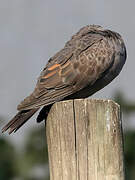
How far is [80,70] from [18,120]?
3.91 ft

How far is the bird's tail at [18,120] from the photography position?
229 inches

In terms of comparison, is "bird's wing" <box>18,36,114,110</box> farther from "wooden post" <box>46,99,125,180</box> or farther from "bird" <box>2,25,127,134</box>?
"wooden post" <box>46,99,125,180</box>

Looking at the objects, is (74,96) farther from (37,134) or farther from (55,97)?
(37,134)

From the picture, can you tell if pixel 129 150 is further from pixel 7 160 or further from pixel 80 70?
pixel 80 70

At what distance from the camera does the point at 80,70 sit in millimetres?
6754

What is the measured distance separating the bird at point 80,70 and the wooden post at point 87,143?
1.85m

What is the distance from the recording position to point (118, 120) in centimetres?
445

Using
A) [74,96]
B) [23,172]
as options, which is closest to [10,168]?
[23,172]

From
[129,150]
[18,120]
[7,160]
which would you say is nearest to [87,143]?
[18,120]

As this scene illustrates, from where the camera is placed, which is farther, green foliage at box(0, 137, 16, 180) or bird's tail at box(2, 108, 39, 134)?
green foliage at box(0, 137, 16, 180)

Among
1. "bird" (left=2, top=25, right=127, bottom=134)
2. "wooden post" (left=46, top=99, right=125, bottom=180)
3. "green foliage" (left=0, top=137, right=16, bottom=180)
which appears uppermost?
"bird" (left=2, top=25, right=127, bottom=134)

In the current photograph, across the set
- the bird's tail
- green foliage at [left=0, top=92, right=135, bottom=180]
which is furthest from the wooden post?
green foliage at [left=0, top=92, right=135, bottom=180]

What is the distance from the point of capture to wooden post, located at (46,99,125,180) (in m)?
4.23

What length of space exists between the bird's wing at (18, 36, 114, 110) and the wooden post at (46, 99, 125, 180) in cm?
197
